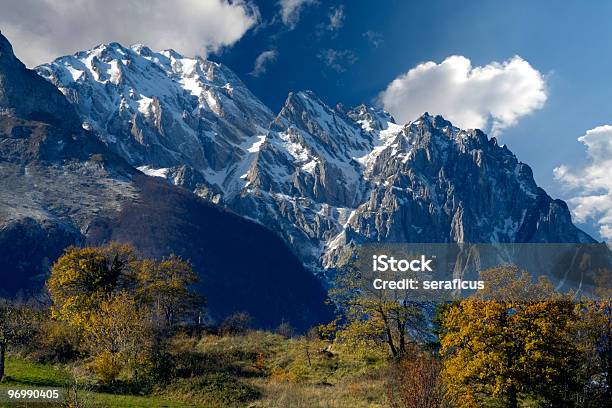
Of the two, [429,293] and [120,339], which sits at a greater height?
[429,293]

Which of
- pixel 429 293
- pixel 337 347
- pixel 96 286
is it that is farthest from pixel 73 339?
pixel 429 293

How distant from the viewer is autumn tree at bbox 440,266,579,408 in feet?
96.4

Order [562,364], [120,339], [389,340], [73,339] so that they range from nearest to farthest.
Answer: [562,364], [120,339], [389,340], [73,339]

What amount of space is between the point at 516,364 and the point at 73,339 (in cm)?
3701

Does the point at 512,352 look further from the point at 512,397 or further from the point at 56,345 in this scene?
the point at 56,345

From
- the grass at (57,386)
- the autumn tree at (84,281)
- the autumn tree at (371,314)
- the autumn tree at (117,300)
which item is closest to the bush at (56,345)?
the autumn tree at (117,300)

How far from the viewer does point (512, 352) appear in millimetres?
30219

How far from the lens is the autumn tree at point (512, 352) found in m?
29.4

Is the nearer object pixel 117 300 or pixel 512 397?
pixel 512 397

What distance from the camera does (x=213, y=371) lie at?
40906 millimetres

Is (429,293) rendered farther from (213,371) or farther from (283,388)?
(213,371)

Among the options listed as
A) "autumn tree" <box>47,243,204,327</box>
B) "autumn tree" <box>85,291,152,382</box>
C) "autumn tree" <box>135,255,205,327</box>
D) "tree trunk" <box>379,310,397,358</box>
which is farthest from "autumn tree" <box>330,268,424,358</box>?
"autumn tree" <box>135,255,205,327</box>

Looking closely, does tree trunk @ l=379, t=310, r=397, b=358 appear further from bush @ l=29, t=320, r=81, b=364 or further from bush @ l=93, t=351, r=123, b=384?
bush @ l=29, t=320, r=81, b=364

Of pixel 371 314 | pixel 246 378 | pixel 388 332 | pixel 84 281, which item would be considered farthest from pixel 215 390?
pixel 84 281
